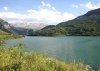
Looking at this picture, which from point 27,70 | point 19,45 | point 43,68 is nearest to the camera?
point 27,70

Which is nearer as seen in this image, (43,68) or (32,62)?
(43,68)

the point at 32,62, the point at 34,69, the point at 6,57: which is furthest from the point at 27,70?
the point at 6,57

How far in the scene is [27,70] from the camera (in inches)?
430

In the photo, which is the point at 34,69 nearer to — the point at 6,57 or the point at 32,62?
the point at 32,62

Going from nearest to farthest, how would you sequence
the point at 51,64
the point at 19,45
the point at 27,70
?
the point at 27,70 → the point at 51,64 → the point at 19,45

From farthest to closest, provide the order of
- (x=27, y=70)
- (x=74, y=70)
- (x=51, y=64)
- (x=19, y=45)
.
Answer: (x=19, y=45) < (x=51, y=64) < (x=74, y=70) < (x=27, y=70)

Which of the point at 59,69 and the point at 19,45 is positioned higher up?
the point at 19,45

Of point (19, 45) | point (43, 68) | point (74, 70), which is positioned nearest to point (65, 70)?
point (74, 70)

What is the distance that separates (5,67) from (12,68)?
0.36 metres

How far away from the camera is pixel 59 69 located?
13352 millimetres

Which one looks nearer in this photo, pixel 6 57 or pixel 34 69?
pixel 34 69

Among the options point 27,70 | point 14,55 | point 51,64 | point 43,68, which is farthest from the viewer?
point 14,55

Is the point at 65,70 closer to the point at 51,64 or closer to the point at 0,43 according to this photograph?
the point at 51,64

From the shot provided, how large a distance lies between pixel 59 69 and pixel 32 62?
4.90ft
